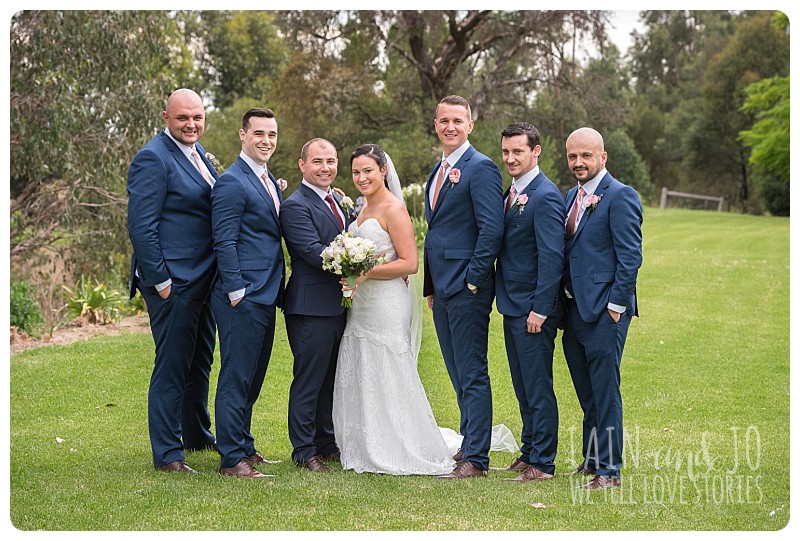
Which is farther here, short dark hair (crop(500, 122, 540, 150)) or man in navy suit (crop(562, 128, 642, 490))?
short dark hair (crop(500, 122, 540, 150))

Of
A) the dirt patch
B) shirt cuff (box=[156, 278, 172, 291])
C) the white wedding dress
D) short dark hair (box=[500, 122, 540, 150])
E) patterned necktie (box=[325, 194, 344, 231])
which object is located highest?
short dark hair (box=[500, 122, 540, 150])

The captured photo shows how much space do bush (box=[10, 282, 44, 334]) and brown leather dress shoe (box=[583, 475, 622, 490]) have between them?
29.0ft

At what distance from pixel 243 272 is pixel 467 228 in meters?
1.36

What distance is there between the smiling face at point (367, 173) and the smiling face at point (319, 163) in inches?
5.4

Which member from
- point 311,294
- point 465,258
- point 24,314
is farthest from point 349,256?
point 24,314

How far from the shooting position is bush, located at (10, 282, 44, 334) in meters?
12.2

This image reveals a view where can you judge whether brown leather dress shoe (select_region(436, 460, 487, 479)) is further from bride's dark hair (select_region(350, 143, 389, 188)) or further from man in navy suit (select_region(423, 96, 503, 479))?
bride's dark hair (select_region(350, 143, 389, 188))

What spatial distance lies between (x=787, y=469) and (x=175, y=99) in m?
4.61

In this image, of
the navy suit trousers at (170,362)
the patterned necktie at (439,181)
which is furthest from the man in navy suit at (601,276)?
the navy suit trousers at (170,362)

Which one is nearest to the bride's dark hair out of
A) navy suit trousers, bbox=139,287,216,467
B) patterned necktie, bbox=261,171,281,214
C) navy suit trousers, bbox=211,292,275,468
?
patterned necktie, bbox=261,171,281,214

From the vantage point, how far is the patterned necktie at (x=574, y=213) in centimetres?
539

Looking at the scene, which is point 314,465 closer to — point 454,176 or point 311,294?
point 311,294

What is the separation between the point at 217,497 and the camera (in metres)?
5.16

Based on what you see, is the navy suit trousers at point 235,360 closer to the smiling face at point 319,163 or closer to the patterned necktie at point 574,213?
the smiling face at point 319,163
